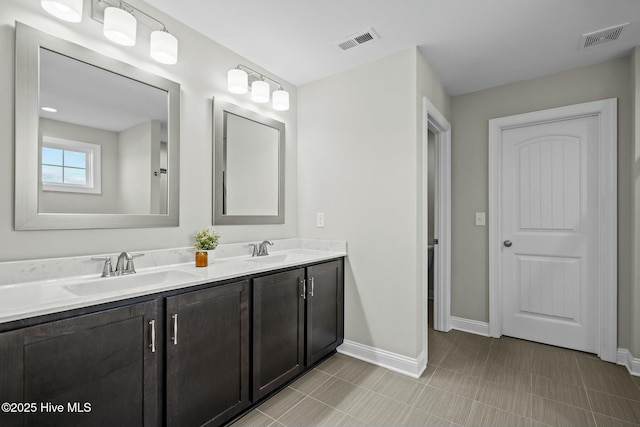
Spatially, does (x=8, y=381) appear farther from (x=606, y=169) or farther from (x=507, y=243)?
(x=606, y=169)

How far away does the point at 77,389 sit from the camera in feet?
3.53

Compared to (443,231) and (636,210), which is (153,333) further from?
(636,210)

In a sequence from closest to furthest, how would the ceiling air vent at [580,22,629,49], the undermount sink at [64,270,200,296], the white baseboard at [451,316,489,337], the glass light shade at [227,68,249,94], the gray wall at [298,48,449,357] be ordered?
1. the undermount sink at [64,270,200,296]
2. the ceiling air vent at [580,22,629,49]
3. the glass light shade at [227,68,249,94]
4. the gray wall at [298,48,449,357]
5. the white baseboard at [451,316,489,337]

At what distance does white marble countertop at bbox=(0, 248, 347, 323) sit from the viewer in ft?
3.35

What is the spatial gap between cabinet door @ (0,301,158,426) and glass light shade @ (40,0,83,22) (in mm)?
1398

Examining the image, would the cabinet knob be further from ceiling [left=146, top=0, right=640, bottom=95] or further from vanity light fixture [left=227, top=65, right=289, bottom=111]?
ceiling [left=146, top=0, right=640, bottom=95]

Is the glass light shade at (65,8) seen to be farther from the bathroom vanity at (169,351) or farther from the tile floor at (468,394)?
the tile floor at (468,394)

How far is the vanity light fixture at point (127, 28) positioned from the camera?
1.52 metres

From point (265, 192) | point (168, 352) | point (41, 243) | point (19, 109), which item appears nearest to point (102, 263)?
point (41, 243)

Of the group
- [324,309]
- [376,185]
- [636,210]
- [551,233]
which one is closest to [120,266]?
[324,309]

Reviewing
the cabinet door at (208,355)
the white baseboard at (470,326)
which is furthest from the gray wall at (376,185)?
the cabinet door at (208,355)

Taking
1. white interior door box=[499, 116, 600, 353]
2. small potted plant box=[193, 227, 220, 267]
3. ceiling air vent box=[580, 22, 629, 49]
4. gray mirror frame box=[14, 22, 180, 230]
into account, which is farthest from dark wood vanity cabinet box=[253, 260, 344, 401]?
ceiling air vent box=[580, 22, 629, 49]

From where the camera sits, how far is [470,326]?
9.96 ft

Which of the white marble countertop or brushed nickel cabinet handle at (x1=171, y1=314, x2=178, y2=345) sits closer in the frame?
the white marble countertop
